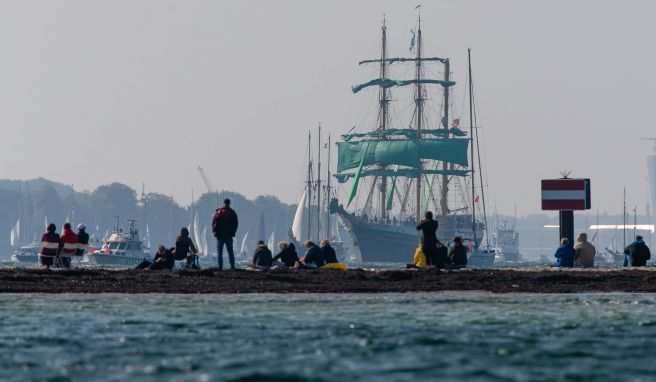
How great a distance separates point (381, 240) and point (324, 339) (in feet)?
496

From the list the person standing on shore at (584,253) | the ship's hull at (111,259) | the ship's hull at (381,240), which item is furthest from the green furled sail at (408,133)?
the person standing on shore at (584,253)

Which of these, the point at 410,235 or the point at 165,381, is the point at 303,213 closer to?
the point at 410,235

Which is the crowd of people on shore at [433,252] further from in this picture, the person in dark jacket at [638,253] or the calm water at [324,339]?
the calm water at [324,339]

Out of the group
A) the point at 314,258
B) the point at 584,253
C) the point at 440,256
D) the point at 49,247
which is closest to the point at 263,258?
the point at 314,258

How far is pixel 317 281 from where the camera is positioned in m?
34.0

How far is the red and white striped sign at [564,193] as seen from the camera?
50.8m

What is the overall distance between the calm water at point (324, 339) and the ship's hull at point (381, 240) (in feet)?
458

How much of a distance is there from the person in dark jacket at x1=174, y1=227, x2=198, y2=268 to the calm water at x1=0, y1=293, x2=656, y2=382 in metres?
11.9

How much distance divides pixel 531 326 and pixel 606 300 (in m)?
6.87

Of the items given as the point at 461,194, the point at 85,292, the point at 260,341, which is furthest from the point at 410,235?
the point at 260,341

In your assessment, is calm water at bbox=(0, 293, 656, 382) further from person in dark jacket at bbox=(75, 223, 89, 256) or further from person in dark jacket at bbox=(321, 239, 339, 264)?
person in dark jacket at bbox=(321, 239, 339, 264)

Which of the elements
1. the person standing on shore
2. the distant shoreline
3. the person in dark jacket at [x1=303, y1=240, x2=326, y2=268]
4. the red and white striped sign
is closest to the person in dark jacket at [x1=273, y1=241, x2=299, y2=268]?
the person in dark jacket at [x1=303, y1=240, x2=326, y2=268]

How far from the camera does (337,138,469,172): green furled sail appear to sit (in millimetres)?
160500

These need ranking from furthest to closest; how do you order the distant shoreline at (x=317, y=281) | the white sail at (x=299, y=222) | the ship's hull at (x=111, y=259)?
the white sail at (x=299, y=222) < the ship's hull at (x=111, y=259) < the distant shoreline at (x=317, y=281)
